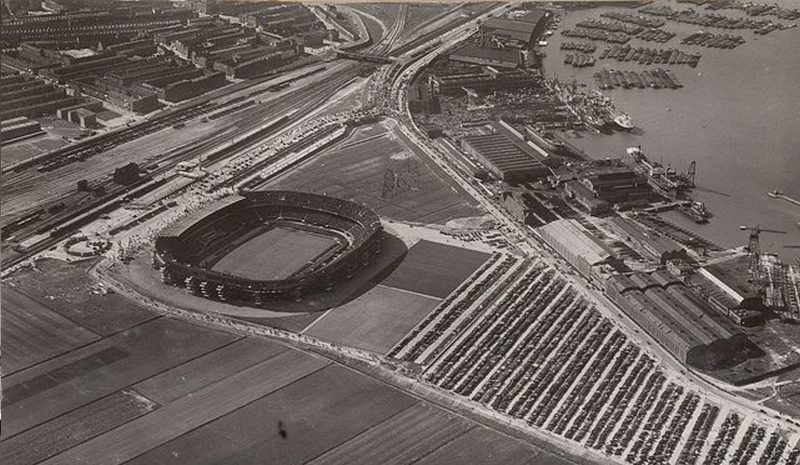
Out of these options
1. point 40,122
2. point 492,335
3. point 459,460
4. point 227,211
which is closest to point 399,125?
point 227,211

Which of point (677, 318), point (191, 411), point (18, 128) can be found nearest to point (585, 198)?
point (677, 318)

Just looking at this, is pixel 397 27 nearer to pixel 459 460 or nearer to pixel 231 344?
pixel 231 344

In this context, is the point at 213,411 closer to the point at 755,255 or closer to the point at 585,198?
A: the point at 585,198

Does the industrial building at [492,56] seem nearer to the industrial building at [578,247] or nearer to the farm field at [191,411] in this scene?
the industrial building at [578,247]

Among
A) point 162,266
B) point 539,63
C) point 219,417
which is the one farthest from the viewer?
point 539,63

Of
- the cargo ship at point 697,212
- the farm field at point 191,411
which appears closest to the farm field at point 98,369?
the farm field at point 191,411

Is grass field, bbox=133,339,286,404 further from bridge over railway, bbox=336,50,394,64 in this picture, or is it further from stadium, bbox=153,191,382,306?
bridge over railway, bbox=336,50,394,64
